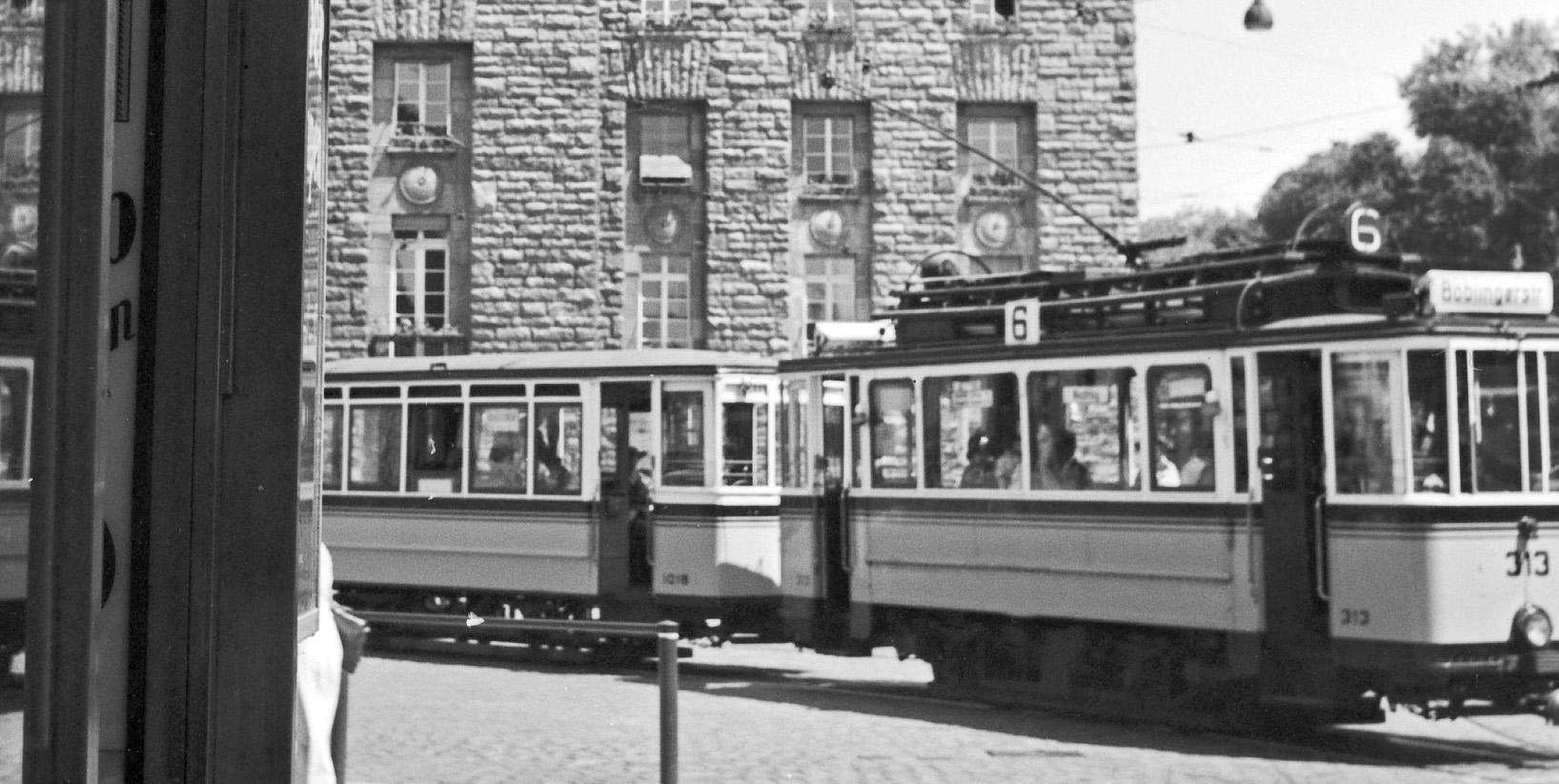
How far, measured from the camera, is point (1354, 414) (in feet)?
43.6

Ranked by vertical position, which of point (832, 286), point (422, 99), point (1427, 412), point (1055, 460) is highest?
point (422, 99)

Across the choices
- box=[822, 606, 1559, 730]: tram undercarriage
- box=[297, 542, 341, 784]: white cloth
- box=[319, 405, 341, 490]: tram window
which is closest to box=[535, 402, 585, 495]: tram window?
box=[319, 405, 341, 490]: tram window

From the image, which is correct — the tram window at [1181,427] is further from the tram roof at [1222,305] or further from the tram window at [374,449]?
the tram window at [374,449]

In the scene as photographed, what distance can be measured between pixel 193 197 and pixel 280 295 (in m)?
0.17

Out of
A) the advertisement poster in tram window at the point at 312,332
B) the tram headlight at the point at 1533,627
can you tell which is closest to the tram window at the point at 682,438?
the tram headlight at the point at 1533,627

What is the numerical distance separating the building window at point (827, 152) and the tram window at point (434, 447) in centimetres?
1165

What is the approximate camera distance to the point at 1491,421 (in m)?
13.1

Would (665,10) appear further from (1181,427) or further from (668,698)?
(668,698)

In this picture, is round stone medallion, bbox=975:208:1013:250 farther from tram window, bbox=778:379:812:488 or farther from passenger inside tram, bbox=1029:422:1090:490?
passenger inside tram, bbox=1029:422:1090:490

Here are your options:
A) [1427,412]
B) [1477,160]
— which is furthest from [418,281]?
[1477,160]

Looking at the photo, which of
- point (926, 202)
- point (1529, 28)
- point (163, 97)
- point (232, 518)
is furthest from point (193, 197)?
point (1529, 28)

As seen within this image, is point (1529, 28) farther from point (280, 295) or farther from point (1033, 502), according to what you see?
point (280, 295)

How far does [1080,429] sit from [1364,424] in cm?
242

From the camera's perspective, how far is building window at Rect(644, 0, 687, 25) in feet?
102
